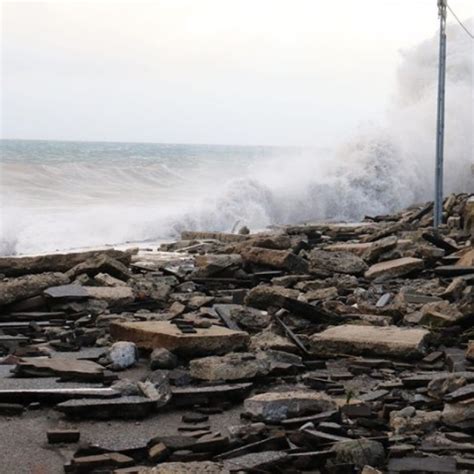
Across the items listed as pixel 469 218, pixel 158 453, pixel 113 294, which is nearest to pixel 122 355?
pixel 158 453

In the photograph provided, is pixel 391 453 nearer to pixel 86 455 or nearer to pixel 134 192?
pixel 86 455

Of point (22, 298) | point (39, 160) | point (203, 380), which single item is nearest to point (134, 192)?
point (39, 160)

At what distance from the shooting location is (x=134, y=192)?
36.8m

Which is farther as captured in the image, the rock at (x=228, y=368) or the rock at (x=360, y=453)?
the rock at (x=228, y=368)

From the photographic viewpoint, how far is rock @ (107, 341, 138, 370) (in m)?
6.27

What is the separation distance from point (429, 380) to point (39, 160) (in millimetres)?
41194

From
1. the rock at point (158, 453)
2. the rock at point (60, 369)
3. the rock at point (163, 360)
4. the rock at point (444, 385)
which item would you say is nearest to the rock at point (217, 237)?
the rock at point (163, 360)

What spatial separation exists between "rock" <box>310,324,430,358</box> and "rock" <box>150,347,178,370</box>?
1.13m

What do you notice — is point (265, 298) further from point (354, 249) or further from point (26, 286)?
point (354, 249)

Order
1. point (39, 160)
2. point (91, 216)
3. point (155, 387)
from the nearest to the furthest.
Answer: point (155, 387), point (91, 216), point (39, 160)

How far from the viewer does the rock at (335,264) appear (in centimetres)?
1056

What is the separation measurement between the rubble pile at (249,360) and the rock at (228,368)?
0.01m

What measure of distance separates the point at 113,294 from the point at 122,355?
2541 millimetres

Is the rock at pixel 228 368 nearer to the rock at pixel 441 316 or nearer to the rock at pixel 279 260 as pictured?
the rock at pixel 441 316
